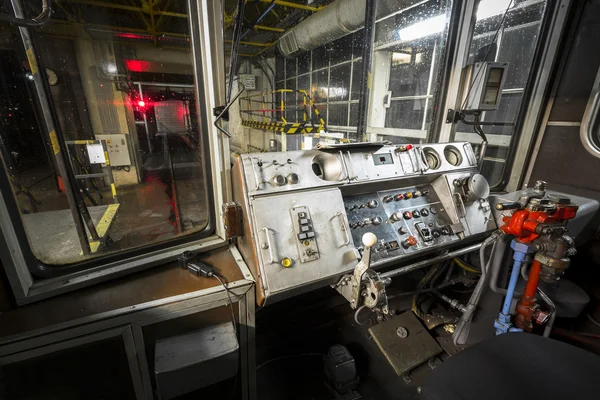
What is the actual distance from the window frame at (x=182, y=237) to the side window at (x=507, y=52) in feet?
7.25

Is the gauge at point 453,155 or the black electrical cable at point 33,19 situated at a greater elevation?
the black electrical cable at point 33,19

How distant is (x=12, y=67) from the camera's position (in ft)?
3.16

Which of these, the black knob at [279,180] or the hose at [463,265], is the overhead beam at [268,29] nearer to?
the black knob at [279,180]

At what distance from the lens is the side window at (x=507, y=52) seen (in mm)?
2291

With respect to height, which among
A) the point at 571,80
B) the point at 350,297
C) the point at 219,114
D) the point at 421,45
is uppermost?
the point at 421,45

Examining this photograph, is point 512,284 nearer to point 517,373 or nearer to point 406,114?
point 517,373

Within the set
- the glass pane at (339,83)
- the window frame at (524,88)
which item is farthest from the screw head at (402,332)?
the glass pane at (339,83)

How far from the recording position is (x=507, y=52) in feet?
8.23

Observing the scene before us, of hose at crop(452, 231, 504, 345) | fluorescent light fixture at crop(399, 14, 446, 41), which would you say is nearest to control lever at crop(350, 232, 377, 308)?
hose at crop(452, 231, 504, 345)

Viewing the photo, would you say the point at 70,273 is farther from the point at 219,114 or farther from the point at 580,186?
the point at 580,186

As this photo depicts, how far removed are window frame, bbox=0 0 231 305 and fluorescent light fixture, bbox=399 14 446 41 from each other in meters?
2.87

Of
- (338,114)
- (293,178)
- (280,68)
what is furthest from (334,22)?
(280,68)

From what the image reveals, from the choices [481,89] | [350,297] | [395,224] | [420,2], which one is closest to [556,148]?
[481,89]

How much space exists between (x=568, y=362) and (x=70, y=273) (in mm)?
2162
